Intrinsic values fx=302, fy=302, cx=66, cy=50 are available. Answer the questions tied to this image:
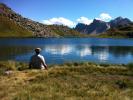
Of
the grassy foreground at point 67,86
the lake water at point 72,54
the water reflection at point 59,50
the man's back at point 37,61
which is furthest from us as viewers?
the water reflection at point 59,50

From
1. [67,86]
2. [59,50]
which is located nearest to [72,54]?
[59,50]

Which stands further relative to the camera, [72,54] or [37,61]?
[72,54]

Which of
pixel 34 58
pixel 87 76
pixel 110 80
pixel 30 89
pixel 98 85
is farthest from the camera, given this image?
pixel 34 58

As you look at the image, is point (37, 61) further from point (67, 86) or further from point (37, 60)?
point (67, 86)

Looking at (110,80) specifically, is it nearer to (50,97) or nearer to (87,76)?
(87,76)

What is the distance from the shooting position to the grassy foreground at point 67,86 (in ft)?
44.3

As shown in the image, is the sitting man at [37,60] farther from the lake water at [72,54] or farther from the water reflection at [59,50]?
the water reflection at [59,50]

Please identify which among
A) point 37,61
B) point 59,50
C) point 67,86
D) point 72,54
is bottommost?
point 59,50

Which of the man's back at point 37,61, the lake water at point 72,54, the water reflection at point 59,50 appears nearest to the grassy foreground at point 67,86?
the man's back at point 37,61

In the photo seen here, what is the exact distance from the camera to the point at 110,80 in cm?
1744

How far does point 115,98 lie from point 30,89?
4214 mm

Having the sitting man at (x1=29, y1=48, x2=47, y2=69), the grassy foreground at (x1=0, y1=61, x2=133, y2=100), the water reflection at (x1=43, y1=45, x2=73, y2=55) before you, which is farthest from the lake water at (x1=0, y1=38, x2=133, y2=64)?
the grassy foreground at (x1=0, y1=61, x2=133, y2=100)

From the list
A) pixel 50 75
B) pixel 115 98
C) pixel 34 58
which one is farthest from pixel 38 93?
pixel 34 58

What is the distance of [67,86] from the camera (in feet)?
51.1
